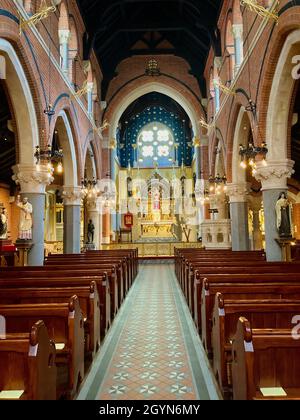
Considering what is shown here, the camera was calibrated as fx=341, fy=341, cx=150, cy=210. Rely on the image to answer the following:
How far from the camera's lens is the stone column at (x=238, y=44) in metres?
12.3

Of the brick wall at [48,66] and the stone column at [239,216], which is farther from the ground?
the brick wall at [48,66]

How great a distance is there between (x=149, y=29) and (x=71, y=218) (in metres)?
10.8

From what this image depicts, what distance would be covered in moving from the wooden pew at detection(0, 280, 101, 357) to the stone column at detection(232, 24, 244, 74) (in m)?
10.7

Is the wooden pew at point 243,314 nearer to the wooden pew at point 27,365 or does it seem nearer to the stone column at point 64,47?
the wooden pew at point 27,365

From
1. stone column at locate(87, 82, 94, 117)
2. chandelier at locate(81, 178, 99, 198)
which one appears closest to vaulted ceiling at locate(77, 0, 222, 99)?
stone column at locate(87, 82, 94, 117)

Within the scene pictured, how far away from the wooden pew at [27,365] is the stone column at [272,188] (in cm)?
761

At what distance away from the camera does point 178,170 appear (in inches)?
1136

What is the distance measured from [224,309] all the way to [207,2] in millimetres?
16376

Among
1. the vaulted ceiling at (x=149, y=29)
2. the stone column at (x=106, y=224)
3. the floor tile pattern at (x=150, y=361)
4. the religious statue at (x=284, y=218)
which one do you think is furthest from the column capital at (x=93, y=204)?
the floor tile pattern at (x=150, y=361)

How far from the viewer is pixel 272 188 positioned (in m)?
9.20

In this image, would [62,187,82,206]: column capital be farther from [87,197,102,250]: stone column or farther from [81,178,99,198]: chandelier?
[87,197,102,250]: stone column

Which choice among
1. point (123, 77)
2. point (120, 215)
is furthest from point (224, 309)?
point (120, 215)

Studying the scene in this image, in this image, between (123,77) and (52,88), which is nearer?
(52,88)

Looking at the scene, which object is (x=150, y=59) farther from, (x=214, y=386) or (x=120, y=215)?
(x=214, y=386)
